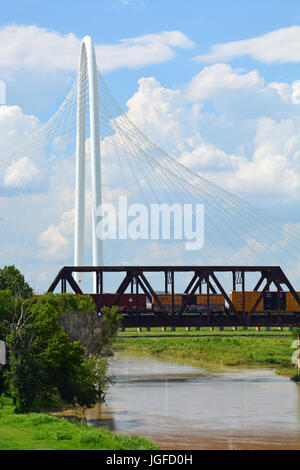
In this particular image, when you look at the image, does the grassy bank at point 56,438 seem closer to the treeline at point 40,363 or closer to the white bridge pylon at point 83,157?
the treeline at point 40,363

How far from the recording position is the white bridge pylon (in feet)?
273

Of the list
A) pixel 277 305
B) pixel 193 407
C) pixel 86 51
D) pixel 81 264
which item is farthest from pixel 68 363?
pixel 86 51

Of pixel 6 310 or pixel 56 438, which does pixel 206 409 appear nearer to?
pixel 6 310

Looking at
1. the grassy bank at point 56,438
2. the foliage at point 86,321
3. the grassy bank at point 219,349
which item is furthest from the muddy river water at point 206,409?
the grassy bank at point 219,349

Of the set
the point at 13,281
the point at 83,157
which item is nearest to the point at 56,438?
the point at 13,281

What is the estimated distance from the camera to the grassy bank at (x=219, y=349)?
93.4m

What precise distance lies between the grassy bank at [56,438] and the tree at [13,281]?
25259 mm

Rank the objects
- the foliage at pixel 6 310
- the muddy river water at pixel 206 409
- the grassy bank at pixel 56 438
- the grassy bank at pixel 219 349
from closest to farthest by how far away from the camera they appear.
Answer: the grassy bank at pixel 56 438, the muddy river water at pixel 206 409, the foliage at pixel 6 310, the grassy bank at pixel 219 349

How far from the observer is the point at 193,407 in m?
56.5

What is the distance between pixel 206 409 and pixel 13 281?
2273 cm

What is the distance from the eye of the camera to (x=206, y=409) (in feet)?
181
